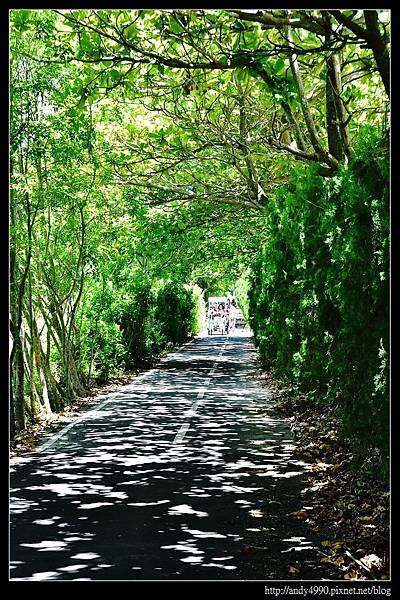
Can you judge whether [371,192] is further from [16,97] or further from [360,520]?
[16,97]

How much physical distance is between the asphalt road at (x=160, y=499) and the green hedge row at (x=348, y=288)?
1.05 m

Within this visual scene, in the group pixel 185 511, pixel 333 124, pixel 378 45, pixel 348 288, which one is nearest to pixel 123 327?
pixel 333 124

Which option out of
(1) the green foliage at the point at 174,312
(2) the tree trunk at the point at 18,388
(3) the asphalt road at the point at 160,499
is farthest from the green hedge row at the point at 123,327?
(2) the tree trunk at the point at 18,388

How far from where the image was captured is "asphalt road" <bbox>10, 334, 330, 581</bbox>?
582 centimetres

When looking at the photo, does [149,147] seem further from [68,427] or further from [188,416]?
→ [68,427]

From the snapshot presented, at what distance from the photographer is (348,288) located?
7.79 meters

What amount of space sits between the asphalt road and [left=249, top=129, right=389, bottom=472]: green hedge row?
3.46ft

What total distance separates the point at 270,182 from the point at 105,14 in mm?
9761

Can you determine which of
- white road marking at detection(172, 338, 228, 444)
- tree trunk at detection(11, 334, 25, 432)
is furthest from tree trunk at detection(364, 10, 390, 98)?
tree trunk at detection(11, 334, 25, 432)

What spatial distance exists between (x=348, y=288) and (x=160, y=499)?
9.00 ft

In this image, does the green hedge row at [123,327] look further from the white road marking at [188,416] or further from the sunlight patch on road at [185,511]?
the sunlight patch on road at [185,511]

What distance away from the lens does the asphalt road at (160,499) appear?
5824 mm

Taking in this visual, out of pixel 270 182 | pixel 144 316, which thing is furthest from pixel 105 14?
pixel 144 316

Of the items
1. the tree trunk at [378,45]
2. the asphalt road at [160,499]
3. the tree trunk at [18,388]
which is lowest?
the asphalt road at [160,499]
